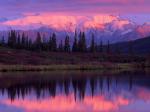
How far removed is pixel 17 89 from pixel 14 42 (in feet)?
400

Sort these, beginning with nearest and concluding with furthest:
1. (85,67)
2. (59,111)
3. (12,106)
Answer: (59,111) → (12,106) → (85,67)

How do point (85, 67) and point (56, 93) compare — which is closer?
point (56, 93)

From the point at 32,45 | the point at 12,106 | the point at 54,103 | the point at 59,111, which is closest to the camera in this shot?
the point at 59,111

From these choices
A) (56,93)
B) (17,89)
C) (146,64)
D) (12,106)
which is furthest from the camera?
(146,64)

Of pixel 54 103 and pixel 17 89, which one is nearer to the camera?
pixel 54 103

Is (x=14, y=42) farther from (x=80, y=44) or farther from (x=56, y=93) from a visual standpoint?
(x=56, y=93)

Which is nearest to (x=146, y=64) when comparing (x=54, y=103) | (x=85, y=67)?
(x=85, y=67)

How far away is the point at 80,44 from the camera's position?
180 metres

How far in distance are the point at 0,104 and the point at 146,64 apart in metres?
95.6

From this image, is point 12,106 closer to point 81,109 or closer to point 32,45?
point 81,109

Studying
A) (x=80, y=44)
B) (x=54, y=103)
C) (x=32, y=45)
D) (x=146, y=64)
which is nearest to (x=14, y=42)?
(x=32, y=45)

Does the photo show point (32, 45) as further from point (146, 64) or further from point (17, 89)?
point (17, 89)

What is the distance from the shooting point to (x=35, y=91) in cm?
4703

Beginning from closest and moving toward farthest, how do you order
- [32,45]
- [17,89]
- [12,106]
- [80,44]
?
[12,106]
[17,89]
[32,45]
[80,44]
